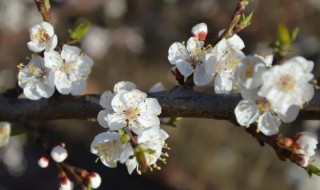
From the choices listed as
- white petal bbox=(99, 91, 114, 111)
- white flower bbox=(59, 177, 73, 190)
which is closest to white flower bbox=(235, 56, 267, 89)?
white petal bbox=(99, 91, 114, 111)

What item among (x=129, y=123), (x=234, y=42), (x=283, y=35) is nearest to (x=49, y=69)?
(x=129, y=123)

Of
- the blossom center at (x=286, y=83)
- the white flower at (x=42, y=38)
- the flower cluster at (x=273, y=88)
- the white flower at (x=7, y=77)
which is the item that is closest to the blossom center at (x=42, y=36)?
the white flower at (x=42, y=38)

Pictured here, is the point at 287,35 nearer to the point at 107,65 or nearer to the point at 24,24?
the point at 107,65

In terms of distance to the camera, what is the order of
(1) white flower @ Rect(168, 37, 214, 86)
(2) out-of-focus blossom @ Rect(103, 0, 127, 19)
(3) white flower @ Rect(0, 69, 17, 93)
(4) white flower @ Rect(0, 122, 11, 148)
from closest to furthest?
(1) white flower @ Rect(168, 37, 214, 86)
(4) white flower @ Rect(0, 122, 11, 148)
(3) white flower @ Rect(0, 69, 17, 93)
(2) out-of-focus blossom @ Rect(103, 0, 127, 19)

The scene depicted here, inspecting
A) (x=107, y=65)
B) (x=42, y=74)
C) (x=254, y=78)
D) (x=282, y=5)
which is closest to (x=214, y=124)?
(x=107, y=65)

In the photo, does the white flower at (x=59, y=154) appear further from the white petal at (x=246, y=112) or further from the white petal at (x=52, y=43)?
the white petal at (x=246, y=112)

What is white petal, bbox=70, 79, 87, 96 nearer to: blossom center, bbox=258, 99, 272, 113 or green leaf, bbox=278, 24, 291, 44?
blossom center, bbox=258, 99, 272, 113
